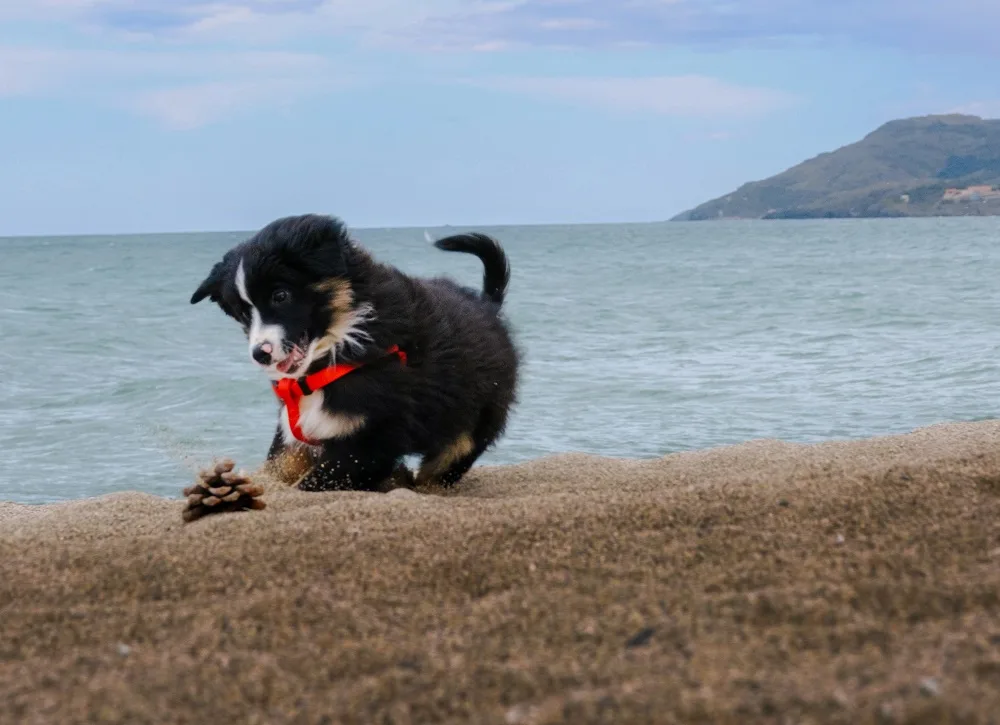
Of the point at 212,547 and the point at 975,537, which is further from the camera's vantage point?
the point at 212,547

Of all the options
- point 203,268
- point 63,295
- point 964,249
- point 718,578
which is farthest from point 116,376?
point 964,249

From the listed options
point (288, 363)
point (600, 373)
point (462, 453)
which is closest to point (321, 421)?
point (288, 363)

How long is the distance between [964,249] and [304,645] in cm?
3981

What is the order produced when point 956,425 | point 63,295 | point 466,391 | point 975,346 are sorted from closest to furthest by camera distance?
point 466,391 → point 956,425 → point 975,346 → point 63,295

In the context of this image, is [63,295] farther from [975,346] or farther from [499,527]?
[499,527]

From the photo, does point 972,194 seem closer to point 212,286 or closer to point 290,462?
point 290,462

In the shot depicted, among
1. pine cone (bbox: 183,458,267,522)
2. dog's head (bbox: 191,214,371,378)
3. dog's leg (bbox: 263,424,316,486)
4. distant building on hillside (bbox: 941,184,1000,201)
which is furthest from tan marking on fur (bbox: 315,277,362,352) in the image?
distant building on hillside (bbox: 941,184,1000,201)

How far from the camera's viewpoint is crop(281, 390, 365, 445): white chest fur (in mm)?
4855

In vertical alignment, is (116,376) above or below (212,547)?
below

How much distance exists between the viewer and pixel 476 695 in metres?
2.19

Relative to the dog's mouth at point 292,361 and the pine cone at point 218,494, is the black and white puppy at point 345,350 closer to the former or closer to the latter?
the dog's mouth at point 292,361

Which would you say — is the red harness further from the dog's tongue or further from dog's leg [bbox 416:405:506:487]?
dog's leg [bbox 416:405:506:487]

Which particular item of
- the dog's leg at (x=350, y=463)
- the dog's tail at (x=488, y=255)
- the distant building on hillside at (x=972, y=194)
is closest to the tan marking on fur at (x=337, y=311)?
the dog's leg at (x=350, y=463)

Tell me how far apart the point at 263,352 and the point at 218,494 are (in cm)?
67
